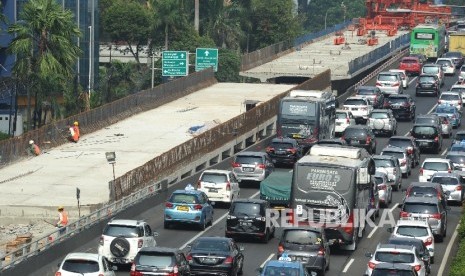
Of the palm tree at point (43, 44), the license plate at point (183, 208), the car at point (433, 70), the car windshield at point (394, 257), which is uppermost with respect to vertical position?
the palm tree at point (43, 44)

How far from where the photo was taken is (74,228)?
50.2 m

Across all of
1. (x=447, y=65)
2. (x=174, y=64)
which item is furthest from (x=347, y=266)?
(x=447, y=65)

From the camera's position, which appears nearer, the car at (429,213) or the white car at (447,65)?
the car at (429,213)

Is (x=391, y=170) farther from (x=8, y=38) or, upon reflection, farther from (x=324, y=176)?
(x=8, y=38)

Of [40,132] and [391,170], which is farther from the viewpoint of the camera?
[40,132]

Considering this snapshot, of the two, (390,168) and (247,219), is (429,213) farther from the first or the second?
(390,168)

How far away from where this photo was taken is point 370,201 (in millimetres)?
55719

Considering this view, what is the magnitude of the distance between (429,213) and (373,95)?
3922 cm

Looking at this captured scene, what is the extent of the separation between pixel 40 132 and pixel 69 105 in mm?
26925

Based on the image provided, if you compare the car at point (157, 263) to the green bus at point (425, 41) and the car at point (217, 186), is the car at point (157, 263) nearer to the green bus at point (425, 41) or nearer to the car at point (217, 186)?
the car at point (217, 186)

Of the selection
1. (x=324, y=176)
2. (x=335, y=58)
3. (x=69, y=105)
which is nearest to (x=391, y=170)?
(x=324, y=176)

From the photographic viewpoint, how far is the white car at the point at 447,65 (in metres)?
115

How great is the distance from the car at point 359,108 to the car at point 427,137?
9.06 metres

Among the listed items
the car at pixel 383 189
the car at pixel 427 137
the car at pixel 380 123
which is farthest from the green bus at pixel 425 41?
the car at pixel 383 189
